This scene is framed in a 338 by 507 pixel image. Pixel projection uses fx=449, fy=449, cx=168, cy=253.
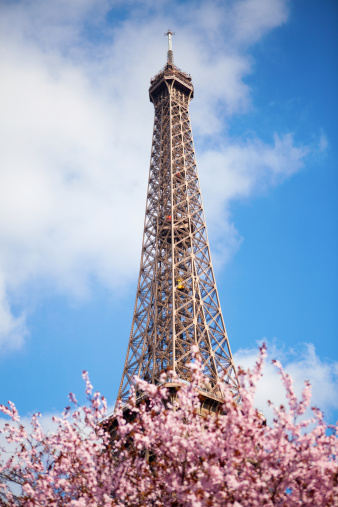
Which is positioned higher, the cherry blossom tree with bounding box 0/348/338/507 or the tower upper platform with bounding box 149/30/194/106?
the tower upper platform with bounding box 149/30/194/106

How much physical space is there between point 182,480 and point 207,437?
1.42 meters

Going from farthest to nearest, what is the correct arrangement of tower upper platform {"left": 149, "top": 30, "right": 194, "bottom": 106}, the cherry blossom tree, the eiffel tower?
tower upper platform {"left": 149, "top": 30, "right": 194, "bottom": 106} < the eiffel tower < the cherry blossom tree

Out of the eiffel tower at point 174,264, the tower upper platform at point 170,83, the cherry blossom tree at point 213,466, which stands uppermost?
the tower upper platform at point 170,83

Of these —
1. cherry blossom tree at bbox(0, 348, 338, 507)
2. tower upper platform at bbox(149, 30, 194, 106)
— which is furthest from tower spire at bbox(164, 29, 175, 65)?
cherry blossom tree at bbox(0, 348, 338, 507)

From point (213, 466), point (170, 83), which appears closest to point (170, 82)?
point (170, 83)

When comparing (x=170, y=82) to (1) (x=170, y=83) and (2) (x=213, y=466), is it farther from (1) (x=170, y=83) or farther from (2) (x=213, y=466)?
(2) (x=213, y=466)

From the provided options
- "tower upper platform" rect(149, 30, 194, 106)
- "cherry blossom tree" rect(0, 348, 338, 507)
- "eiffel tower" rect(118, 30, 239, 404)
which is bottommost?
"cherry blossom tree" rect(0, 348, 338, 507)

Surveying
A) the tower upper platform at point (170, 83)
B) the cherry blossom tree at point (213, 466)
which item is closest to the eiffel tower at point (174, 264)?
the tower upper platform at point (170, 83)

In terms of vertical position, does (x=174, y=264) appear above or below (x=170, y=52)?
below

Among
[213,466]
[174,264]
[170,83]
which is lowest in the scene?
[213,466]

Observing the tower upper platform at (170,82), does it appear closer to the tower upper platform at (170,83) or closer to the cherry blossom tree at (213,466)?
the tower upper platform at (170,83)

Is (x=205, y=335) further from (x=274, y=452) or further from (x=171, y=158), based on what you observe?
(x=274, y=452)

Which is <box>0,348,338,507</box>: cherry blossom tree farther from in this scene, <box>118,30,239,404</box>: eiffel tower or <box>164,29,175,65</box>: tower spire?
<box>164,29,175,65</box>: tower spire

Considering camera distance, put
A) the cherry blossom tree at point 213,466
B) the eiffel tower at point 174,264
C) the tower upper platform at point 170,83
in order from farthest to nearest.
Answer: the tower upper platform at point 170,83, the eiffel tower at point 174,264, the cherry blossom tree at point 213,466
